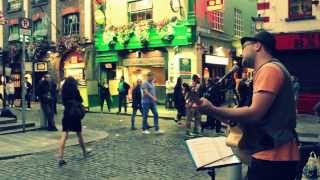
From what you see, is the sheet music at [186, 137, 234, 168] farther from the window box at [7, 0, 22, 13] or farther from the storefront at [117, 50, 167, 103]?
the window box at [7, 0, 22, 13]

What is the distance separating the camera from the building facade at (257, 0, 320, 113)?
59.3 feet

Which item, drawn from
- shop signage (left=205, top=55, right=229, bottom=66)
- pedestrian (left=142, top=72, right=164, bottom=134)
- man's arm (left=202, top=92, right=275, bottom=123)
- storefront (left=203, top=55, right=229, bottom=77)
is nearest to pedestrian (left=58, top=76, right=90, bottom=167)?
pedestrian (left=142, top=72, right=164, bottom=134)

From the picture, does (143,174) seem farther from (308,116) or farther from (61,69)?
(61,69)

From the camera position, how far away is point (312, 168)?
18.5ft

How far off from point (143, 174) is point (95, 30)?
66.0 ft

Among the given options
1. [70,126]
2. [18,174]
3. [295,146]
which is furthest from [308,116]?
[295,146]

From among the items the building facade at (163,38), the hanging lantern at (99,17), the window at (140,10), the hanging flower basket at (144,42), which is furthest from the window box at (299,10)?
the hanging lantern at (99,17)

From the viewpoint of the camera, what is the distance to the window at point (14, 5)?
3253cm

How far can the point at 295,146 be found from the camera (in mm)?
3107

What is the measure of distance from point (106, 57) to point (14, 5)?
11089mm

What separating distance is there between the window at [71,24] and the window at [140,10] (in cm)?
428

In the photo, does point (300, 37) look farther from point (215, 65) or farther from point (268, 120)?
point (268, 120)

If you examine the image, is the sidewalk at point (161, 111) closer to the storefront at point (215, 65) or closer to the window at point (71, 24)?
the storefront at point (215, 65)

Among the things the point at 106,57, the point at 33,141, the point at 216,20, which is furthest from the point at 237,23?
the point at 33,141
